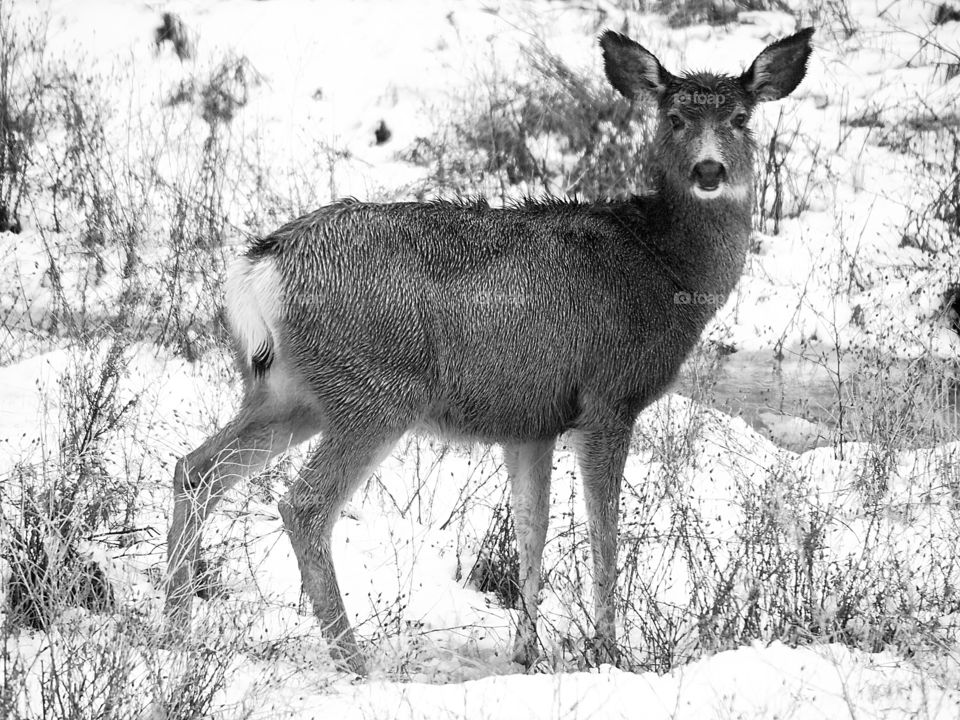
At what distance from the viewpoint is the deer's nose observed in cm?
531

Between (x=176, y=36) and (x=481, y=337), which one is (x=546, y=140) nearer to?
(x=176, y=36)

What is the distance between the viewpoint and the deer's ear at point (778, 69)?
574 cm

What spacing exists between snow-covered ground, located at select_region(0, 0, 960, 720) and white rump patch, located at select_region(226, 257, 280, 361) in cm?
80

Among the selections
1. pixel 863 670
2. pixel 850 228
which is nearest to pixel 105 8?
pixel 850 228

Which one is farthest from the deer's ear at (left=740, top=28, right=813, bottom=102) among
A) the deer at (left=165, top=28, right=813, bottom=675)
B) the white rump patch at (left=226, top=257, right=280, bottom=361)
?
the white rump patch at (left=226, top=257, right=280, bottom=361)

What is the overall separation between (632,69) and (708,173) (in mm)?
877

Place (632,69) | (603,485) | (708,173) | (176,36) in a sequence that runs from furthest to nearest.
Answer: (176,36) → (632,69) → (708,173) → (603,485)

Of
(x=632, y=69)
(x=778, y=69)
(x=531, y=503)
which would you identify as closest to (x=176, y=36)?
(x=632, y=69)

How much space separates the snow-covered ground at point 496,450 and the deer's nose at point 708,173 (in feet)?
4.62

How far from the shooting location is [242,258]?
491 centimetres

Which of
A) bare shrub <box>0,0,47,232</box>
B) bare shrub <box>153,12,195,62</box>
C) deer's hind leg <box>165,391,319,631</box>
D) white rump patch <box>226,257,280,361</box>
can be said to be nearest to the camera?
white rump patch <box>226,257,280,361</box>

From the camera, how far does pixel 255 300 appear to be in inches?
187

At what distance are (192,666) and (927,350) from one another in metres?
5.43

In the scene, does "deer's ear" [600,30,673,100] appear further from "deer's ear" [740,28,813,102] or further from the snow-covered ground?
the snow-covered ground
